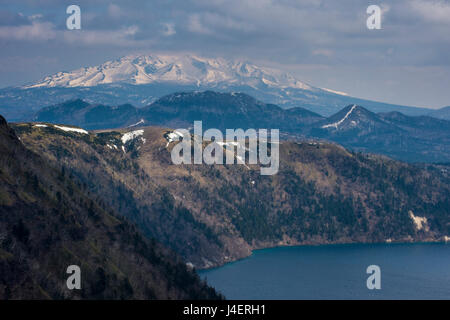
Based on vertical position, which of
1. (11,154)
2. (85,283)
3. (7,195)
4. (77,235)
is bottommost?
(85,283)

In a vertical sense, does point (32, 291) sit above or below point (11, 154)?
below

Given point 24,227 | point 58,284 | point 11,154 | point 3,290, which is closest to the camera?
point 3,290

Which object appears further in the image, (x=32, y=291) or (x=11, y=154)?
(x=11, y=154)

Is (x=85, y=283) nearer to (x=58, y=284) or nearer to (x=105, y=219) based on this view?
(x=58, y=284)

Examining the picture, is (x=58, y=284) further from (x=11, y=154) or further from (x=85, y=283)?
(x=11, y=154)
